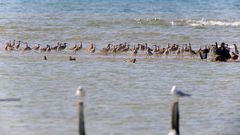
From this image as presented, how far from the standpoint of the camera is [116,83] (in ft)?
73.5

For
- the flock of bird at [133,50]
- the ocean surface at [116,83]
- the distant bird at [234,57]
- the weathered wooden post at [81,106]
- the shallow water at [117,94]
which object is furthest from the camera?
the flock of bird at [133,50]

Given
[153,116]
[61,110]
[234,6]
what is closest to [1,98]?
[61,110]

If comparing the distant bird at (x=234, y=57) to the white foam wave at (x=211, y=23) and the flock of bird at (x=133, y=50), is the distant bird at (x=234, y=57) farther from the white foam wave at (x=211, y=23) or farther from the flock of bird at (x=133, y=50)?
the white foam wave at (x=211, y=23)

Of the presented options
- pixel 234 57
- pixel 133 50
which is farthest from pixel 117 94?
pixel 133 50

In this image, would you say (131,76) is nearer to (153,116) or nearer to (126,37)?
(153,116)

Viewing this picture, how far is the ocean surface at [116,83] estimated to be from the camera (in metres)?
17.2

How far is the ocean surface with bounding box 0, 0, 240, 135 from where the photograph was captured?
1719 cm

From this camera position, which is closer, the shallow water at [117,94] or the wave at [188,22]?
the shallow water at [117,94]

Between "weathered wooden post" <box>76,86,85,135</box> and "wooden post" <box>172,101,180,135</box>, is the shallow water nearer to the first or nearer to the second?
"wooden post" <box>172,101,180,135</box>

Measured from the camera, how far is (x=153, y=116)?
18.0 metres

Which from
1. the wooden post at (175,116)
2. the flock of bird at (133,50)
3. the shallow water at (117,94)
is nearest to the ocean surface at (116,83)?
the shallow water at (117,94)

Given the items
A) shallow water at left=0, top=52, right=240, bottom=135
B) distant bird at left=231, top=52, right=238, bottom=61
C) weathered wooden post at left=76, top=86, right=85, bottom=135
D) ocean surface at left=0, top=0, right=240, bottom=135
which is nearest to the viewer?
weathered wooden post at left=76, top=86, right=85, bottom=135

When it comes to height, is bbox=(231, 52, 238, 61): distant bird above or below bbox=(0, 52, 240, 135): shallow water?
above

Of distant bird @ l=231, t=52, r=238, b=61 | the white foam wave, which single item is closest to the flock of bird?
distant bird @ l=231, t=52, r=238, b=61
